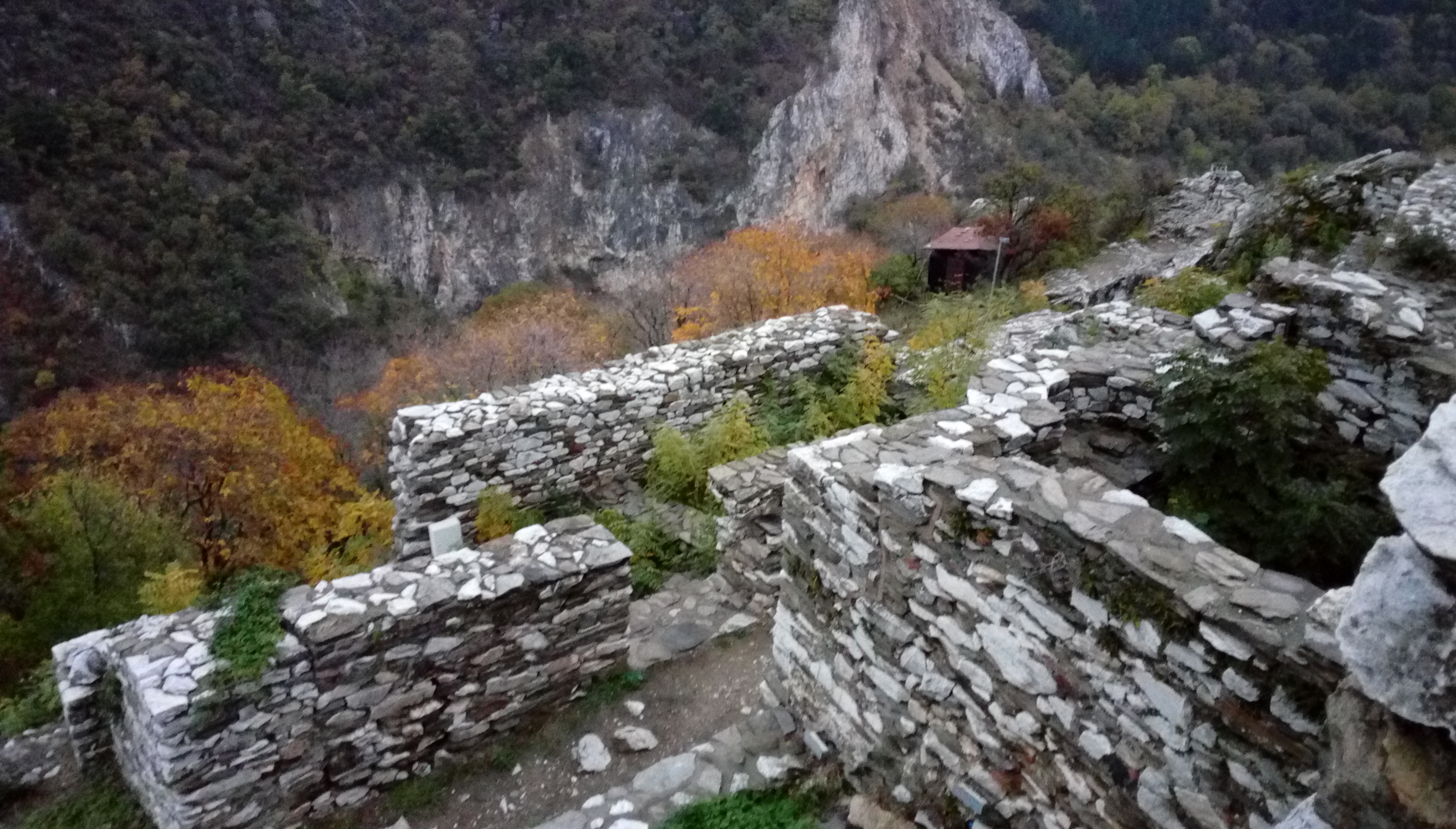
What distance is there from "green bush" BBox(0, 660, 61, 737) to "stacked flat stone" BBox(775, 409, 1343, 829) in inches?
243

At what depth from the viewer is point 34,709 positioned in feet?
21.1

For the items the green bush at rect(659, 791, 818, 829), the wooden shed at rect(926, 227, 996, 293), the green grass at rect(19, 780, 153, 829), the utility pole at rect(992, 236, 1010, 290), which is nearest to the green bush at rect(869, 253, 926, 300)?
the wooden shed at rect(926, 227, 996, 293)

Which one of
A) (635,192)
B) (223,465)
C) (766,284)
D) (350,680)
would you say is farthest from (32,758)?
(635,192)

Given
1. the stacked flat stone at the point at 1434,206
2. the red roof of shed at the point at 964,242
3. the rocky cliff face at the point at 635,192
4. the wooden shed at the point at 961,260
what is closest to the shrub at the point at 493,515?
A: the stacked flat stone at the point at 1434,206

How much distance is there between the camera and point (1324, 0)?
4566cm

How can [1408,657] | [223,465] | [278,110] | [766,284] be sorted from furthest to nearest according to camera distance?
[278,110]
[766,284]
[223,465]
[1408,657]

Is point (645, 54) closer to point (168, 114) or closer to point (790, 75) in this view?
point (790, 75)

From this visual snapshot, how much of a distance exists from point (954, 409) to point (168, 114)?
39537 millimetres

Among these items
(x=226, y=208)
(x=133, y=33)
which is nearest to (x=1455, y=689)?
(x=226, y=208)

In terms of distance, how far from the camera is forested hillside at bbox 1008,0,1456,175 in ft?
130

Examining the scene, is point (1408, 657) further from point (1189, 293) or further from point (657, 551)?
point (1189, 293)

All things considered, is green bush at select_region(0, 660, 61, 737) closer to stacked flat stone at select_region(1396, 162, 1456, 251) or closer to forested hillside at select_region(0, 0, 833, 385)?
stacked flat stone at select_region(1396, 162, 1456, 251)

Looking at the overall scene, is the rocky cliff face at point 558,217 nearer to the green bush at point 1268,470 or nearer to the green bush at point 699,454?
the green bush at point 699,454

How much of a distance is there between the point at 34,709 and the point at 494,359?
50.7 ft
